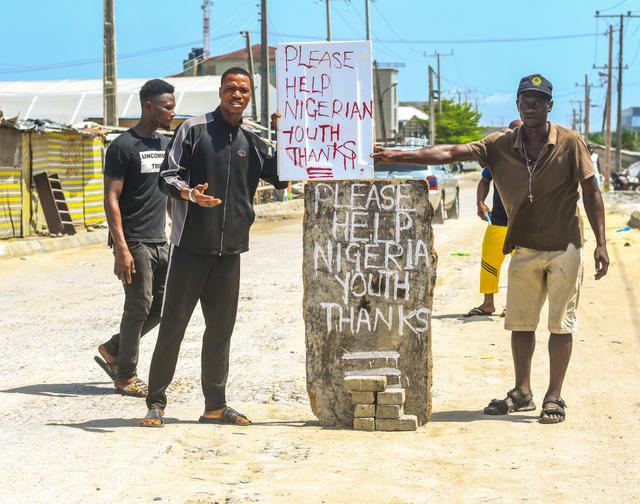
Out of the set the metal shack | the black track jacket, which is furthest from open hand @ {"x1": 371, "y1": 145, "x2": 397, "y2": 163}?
the metal shack

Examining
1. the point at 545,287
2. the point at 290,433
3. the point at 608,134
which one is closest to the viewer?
the point at 290,433

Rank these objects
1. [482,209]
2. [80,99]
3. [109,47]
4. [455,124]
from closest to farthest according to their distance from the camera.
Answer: [482,209]
[109,47]
[80,99]
[455,124]

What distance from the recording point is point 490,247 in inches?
407

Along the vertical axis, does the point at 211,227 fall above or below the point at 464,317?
above

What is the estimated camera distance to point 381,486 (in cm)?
503

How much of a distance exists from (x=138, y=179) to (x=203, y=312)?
4.21 ft

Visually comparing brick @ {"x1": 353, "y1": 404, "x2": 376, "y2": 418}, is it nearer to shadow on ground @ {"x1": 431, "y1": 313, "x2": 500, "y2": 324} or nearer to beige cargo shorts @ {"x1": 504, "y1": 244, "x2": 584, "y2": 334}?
beige cargo shorts @ {"x1": 504, "y1": 244, "x2": 584, "y2": 334}

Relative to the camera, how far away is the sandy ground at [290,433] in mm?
5000

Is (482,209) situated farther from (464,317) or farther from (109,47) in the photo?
(109,47)

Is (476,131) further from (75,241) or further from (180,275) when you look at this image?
(180,275)

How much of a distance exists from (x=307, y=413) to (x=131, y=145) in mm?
2114

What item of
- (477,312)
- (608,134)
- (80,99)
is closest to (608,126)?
(608,134)

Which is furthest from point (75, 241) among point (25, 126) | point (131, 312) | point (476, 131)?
point (476, 131)

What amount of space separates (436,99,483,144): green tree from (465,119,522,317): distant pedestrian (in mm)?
101738
